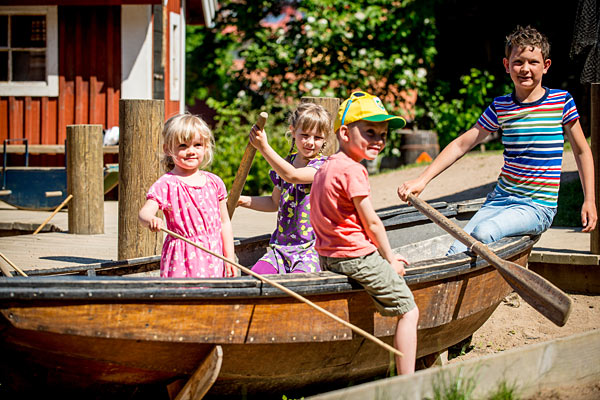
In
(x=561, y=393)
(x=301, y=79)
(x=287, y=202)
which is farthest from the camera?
(x=301, y=79)

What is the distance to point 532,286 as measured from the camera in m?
3.75

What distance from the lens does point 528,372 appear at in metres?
3.22

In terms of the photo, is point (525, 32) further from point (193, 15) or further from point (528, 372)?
point (193, 15)

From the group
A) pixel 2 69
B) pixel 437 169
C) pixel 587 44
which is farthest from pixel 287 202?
pixel 2 69

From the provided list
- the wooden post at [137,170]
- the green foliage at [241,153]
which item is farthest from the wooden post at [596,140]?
the green foliage at [241,153]

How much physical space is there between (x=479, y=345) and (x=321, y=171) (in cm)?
232

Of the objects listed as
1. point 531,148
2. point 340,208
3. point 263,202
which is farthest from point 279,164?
point 531,148

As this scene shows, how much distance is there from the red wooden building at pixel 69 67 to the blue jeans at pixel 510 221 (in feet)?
25.1

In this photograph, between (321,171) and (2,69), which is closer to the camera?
(321,171)

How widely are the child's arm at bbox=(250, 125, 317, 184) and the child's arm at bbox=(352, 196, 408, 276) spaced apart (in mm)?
764

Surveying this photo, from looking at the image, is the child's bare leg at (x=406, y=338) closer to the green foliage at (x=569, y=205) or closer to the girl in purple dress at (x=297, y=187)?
the girl in purple dress at (x=297, y=187)

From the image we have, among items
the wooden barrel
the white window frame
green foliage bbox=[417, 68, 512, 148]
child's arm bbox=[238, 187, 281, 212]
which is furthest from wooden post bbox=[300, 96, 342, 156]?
green foliage bbox=[417, 68, 512, 148]

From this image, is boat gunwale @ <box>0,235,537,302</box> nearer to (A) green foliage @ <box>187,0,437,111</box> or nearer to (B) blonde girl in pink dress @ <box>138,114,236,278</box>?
(B) blonde girl in pink dress @ <box>138,114,236,278</box>

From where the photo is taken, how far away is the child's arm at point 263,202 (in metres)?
4.65
